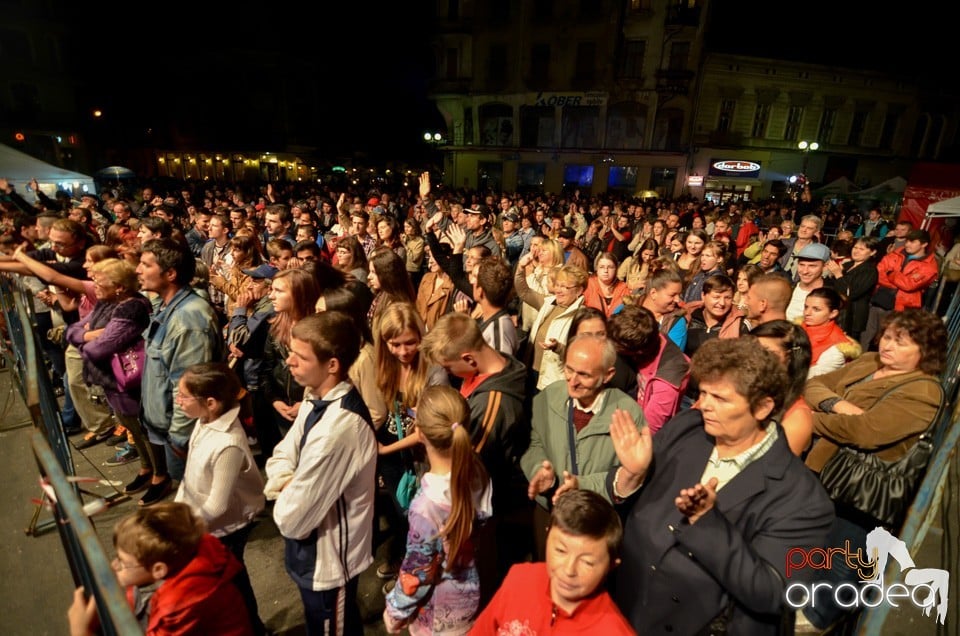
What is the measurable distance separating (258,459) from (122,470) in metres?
1.21

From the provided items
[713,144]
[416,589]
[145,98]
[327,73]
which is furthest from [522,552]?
[327,73]

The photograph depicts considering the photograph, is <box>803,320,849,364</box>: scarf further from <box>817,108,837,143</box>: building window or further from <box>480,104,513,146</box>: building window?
<box>817,108,837,143</box>: building window

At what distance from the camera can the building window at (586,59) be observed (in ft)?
99.8

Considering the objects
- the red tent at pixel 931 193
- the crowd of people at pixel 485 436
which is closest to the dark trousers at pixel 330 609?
the crowd of people at pixel 485 436

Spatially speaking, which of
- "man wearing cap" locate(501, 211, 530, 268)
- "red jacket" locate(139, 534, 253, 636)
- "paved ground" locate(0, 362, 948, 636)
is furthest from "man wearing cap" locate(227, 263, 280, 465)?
"man wearing cap" locate(501, 211, 530, 268)

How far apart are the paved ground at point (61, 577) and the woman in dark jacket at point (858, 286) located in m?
3.93

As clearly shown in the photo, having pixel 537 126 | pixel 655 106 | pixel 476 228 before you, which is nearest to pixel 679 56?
pixel 655 106

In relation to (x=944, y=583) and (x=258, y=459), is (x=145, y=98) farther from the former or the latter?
(x=944, y=583)

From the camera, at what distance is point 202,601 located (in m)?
1.91

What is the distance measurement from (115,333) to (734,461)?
4248mm

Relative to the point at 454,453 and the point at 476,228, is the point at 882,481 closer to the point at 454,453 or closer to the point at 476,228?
the point at 454,453

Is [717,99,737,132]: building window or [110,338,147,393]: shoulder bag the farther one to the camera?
[717,99,737,132]: building window

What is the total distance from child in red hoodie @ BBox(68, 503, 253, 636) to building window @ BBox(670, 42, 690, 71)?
33950mm

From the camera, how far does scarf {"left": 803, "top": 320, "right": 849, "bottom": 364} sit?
3.66 m
